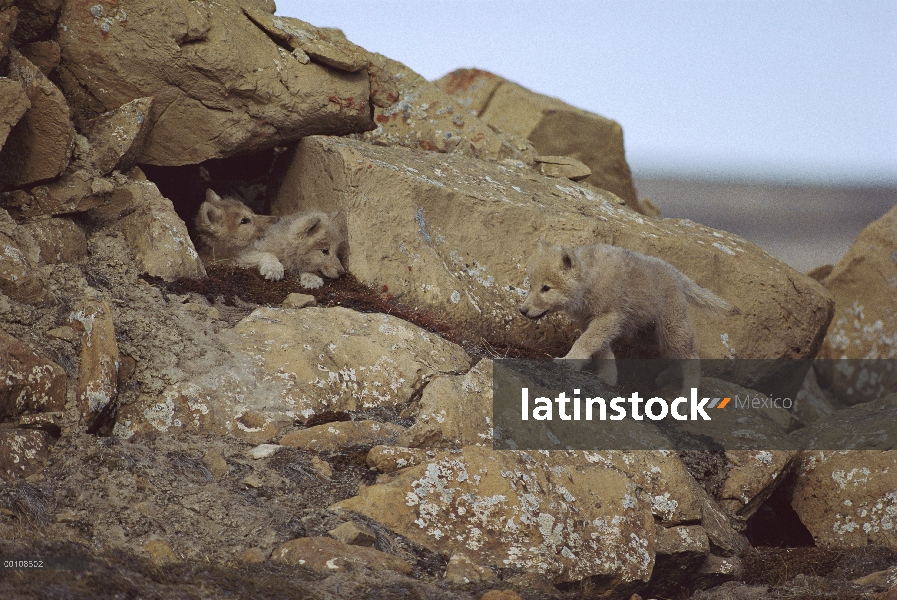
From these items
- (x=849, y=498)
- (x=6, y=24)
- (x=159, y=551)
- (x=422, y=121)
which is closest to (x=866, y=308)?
(x=849, y=498)

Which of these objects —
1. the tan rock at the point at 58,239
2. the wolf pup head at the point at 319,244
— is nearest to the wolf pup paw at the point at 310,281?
the wolf pup head at the point at 319,244

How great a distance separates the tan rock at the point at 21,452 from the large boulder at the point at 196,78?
426 cm

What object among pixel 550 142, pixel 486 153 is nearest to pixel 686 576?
pixel 486 153

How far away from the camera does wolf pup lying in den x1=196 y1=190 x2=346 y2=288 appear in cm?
875

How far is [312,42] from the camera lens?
31.1 feet

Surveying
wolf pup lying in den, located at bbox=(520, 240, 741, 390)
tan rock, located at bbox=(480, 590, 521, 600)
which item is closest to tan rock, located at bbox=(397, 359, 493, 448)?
tan rock, located at bbox=(480, 590, 521, 600)

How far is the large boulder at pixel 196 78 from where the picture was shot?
8273 mm

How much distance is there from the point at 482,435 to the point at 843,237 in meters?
19.7

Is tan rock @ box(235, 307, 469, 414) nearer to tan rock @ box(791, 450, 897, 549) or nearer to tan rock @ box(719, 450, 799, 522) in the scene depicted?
tan rock @ box(719, 450, 799, 522)

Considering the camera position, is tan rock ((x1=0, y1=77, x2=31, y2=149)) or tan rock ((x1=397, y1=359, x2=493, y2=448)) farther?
tan rock ((x1=0, y1=77, x2=31, y2=149))

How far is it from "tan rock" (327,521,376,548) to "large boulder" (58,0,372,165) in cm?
548

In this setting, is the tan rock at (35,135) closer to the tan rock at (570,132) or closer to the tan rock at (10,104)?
the tan rock at (10,104)

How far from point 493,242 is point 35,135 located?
4.57 m

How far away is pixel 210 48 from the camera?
863 centimetres
